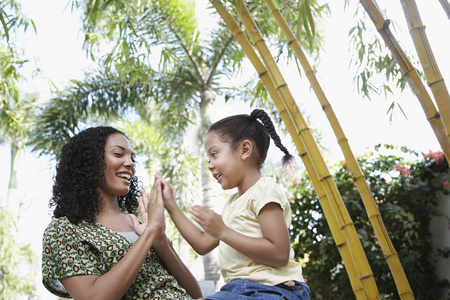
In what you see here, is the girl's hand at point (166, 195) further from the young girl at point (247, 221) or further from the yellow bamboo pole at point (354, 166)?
the yellow bamboo pole at point (354, 166)

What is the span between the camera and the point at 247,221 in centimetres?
167

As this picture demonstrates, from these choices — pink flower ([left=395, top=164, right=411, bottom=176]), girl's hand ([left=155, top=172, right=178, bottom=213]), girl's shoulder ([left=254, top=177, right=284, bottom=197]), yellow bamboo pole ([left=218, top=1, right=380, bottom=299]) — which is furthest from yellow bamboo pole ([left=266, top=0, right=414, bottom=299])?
pink flower ([left=395, top=164, right=411, bottom=176])

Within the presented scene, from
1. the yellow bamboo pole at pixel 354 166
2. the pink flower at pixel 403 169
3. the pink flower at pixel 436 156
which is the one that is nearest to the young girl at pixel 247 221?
the yellow bamboo pole at pixel 354 166

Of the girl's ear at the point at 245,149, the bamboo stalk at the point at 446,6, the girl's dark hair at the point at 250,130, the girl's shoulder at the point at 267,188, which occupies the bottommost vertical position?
the girl's shoulder at the point at 267,188

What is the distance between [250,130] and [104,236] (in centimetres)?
68

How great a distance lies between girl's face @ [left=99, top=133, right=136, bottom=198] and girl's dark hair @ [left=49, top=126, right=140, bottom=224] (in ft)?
0.07

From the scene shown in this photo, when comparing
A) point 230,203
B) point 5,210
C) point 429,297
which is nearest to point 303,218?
point 429,297

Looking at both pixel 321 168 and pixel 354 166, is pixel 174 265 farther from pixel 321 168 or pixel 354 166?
pixel 354 166

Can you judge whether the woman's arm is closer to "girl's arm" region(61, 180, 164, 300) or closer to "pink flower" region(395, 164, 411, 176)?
"girl's arm" region(61, 180, 164, 300)

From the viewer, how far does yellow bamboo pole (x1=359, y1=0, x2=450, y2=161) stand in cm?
162

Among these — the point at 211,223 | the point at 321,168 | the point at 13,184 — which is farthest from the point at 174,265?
the point at 13,184

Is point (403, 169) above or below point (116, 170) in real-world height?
below

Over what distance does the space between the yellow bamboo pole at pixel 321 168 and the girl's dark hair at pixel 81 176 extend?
762 mm

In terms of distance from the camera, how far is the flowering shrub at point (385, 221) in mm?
5289
